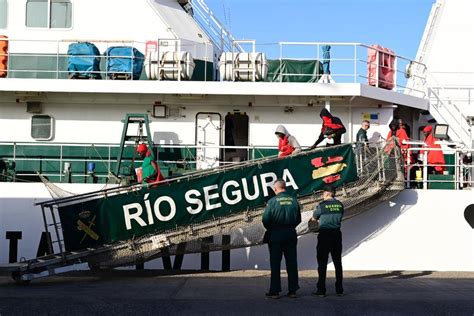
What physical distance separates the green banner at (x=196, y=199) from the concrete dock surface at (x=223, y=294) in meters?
0.85

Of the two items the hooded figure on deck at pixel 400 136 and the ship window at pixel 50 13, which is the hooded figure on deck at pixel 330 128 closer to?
the hooded figure on deck at pixel 400 136

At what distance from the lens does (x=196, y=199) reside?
41.2ft

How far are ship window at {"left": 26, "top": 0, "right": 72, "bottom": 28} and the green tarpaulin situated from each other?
4616 millimetres

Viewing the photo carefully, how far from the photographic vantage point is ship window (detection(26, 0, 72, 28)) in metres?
16.2

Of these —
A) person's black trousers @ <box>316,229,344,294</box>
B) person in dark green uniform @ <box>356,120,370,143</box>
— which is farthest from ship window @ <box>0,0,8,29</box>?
person's black trousers @ <box>316,229,344,294</box>

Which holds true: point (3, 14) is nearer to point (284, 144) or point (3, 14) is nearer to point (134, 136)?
point (134, 136)

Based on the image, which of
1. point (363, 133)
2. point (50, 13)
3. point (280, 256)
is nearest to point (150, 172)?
point (280, 256)

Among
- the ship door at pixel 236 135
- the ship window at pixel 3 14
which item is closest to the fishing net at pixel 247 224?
the ship door at pixel 236 135

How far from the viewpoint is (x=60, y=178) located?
14.6m

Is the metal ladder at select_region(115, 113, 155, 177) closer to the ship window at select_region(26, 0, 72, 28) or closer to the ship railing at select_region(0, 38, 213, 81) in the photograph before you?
the ship railing at select_region(0, 38, 213, 81)

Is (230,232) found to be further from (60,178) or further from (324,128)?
(60,178)

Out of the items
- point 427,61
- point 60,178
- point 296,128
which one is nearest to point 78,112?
point 60,178

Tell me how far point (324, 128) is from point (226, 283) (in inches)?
140

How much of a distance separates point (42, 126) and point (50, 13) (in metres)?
2.66
